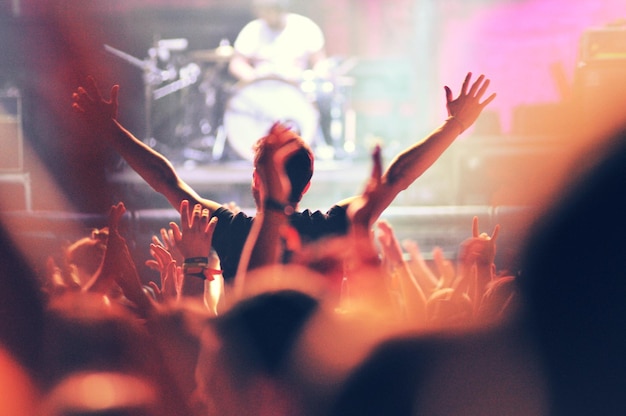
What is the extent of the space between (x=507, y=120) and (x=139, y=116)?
4890 mm

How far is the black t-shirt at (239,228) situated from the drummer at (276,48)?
446 centimetres

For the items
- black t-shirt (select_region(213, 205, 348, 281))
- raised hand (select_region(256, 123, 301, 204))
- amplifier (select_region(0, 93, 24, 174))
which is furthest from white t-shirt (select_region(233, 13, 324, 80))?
raised hand (select_region(256, 123, 301, 204))

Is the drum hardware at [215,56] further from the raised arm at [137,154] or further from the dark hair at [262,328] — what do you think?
the dark hair at [262,328]

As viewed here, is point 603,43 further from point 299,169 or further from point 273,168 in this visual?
point 273,168

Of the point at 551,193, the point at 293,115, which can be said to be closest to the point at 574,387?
the point at 551,193

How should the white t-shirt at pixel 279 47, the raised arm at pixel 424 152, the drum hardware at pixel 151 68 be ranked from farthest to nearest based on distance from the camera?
the white t-shirt at pixel 279 47 < the drum hardware at pixel 151 68 < the raised arm at pixel 424 152

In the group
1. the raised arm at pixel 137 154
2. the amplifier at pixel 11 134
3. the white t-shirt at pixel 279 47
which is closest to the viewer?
the raised arm at pixel 137 154

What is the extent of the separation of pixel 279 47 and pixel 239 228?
16.1ft

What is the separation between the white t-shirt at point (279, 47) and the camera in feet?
19.6

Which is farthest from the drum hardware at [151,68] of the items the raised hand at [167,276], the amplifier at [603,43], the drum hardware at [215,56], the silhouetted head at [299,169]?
the amplifier at [603,43]

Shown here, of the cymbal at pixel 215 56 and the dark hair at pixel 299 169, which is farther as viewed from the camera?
the cymbal at pixel 215 56

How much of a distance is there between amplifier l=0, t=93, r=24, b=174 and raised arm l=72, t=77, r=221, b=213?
2.23m

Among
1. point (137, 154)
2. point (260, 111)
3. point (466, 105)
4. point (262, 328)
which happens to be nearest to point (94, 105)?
point (137, 154)

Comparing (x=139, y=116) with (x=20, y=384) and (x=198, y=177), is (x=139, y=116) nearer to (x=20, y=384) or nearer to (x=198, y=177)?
(x=198, y=177)
